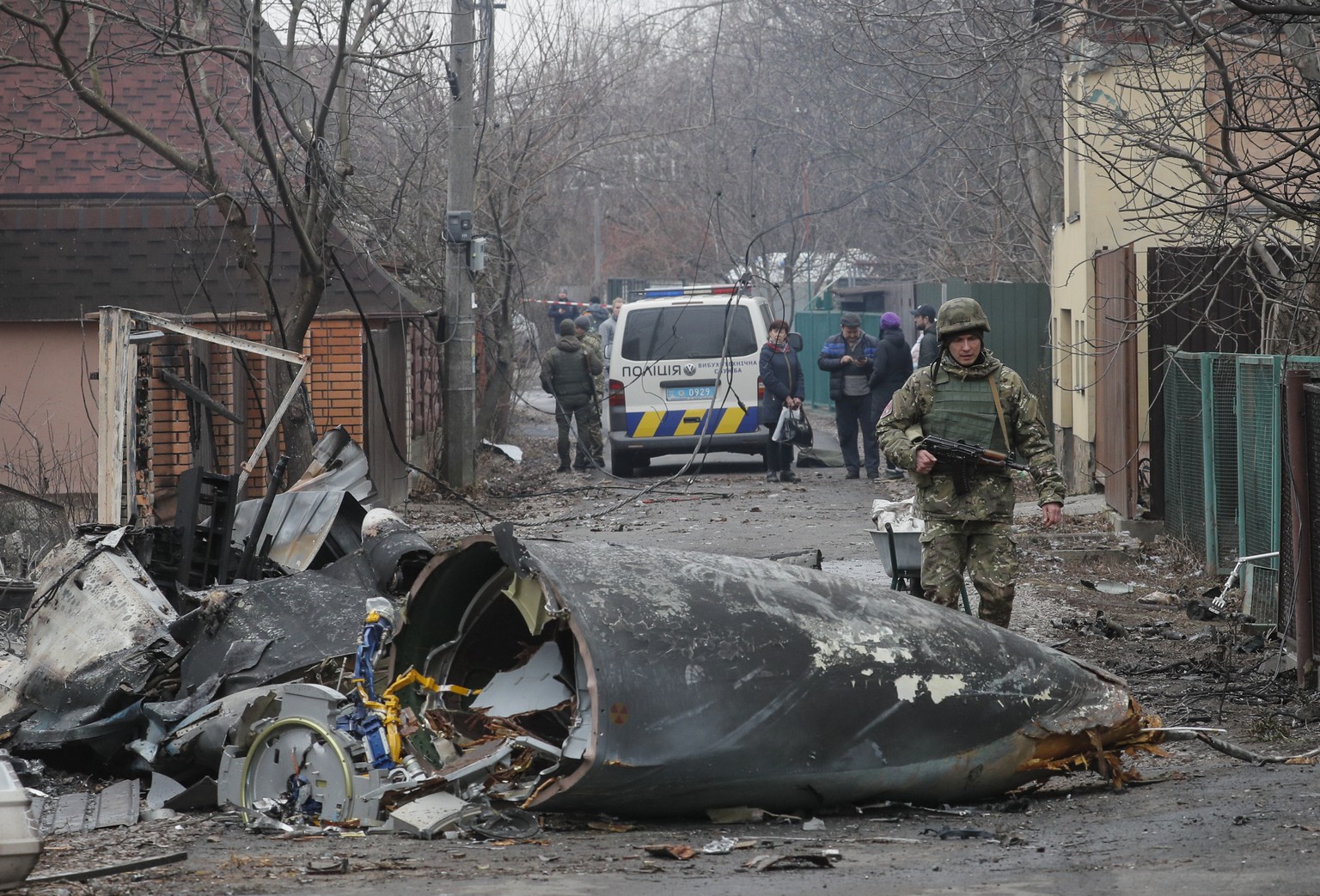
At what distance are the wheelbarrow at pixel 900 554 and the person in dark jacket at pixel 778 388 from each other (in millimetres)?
8830

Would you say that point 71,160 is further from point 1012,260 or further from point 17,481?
point 1012,260

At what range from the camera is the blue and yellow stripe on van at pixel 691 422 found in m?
17.7

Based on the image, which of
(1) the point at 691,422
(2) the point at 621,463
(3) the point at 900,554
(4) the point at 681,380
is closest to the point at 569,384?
(2) the point at 621,463

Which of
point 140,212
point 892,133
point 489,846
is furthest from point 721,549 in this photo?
point 892,133

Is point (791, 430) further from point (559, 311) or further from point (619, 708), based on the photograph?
point (559, 311)

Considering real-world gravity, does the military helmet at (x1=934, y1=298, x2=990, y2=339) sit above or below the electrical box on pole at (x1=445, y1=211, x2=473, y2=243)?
below

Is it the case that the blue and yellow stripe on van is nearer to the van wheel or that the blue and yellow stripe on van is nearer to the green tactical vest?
the van wheel

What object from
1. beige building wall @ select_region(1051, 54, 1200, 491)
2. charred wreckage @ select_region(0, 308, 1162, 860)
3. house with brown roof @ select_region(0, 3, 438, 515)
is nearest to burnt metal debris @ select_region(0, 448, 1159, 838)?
charred wreckage @ select_region(0, 308, 1162, 860)

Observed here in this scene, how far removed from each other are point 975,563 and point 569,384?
1194 cm

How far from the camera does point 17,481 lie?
1183cm

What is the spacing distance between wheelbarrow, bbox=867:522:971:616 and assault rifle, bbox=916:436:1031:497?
0.90m

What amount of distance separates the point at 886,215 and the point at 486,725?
2907 cm

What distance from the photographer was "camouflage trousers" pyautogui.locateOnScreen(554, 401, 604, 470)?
1836cm

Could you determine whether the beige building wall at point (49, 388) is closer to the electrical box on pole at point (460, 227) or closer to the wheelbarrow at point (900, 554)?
the electrical box on pole at point (460, 227)
